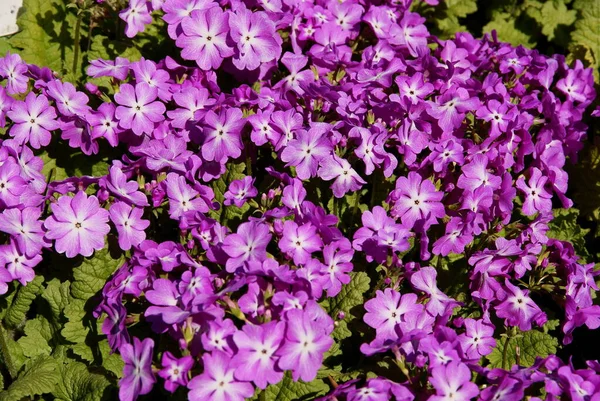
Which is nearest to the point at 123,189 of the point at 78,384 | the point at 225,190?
the point at 225,190

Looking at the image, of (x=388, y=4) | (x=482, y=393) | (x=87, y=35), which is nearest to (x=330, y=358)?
(x=482, y=393)

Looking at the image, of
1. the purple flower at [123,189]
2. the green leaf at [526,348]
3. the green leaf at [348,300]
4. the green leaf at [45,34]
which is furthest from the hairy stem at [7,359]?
the green leaf at [526,348]

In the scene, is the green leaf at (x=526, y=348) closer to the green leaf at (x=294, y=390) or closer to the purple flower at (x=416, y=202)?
the purple flower at (x=416, y=202)

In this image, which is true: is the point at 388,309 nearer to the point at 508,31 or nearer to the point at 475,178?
the point at 475,178

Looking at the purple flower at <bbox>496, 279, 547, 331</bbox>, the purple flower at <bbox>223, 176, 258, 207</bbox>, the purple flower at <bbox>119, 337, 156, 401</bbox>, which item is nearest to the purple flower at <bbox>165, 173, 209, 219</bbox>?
the purple flower at <bbox>223, 176, 258, 207</bbox>

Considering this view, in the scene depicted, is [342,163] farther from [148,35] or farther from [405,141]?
[148,35]

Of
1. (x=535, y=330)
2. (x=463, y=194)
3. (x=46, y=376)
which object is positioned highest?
(x=463, y=194)
